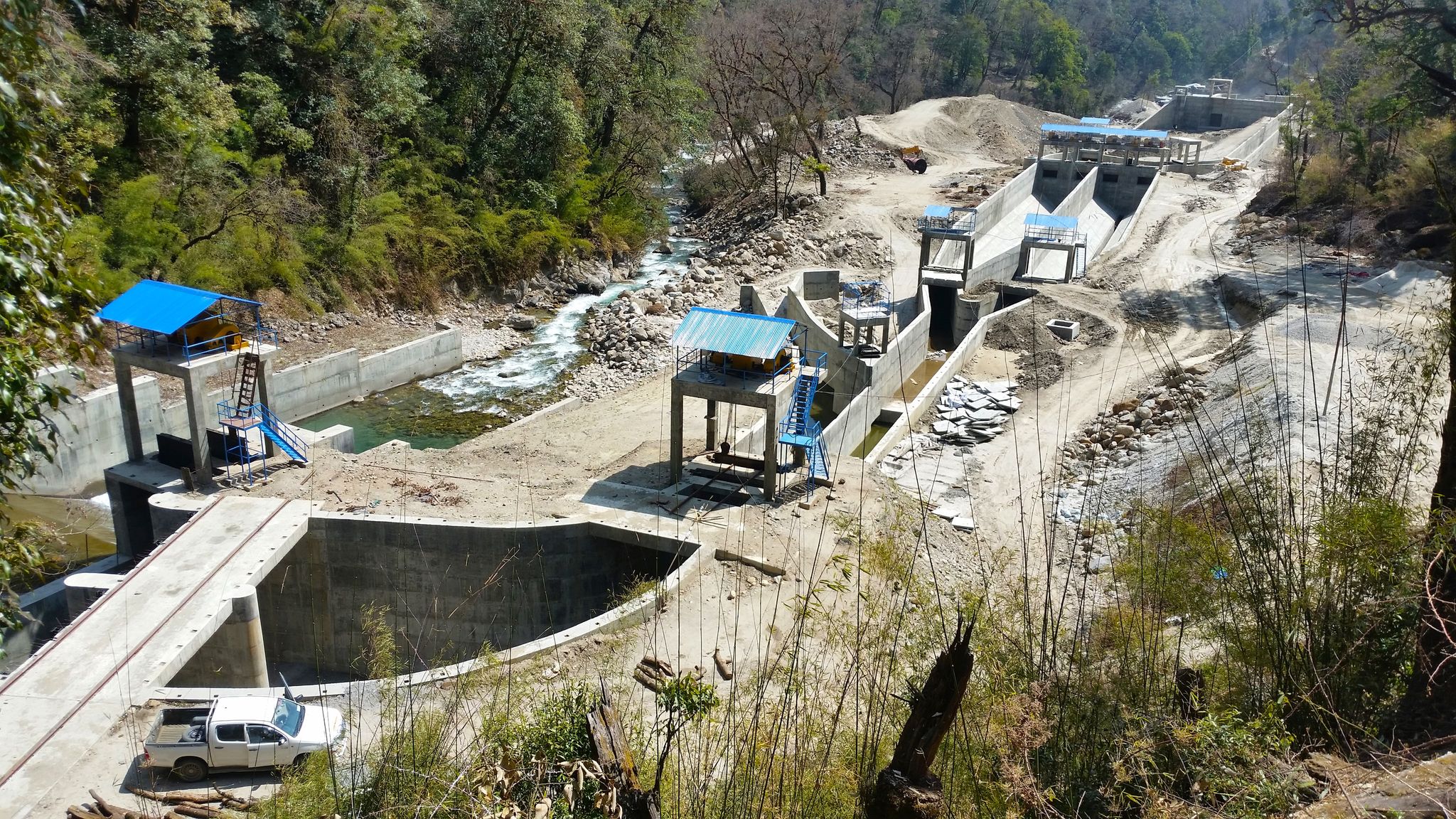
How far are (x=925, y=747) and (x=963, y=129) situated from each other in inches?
2574

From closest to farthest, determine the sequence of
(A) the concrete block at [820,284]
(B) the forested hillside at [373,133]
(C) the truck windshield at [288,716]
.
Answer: (C) the truck windshield at [288,716]
(B) the forested hillside at [373,133]
(A) the concrete block at [820,284]

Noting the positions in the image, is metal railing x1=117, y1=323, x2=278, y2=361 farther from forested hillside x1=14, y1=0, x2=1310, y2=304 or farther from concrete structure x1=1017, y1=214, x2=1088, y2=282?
concrete structure x1=1017, y1=214, x2=1088, y2=282

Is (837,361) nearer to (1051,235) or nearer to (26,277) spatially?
(1051,235)

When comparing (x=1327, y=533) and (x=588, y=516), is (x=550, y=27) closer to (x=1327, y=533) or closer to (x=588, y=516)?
(x=588, y=516)

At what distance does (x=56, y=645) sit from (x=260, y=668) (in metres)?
2.68

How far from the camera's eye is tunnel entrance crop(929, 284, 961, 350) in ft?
116

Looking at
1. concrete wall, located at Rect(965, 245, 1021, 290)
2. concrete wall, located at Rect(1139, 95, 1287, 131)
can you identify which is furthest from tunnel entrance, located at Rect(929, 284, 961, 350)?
concrete wall, located at Rect(1139, 95, 1287, 131)

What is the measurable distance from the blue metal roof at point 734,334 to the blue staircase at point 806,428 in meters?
0.91

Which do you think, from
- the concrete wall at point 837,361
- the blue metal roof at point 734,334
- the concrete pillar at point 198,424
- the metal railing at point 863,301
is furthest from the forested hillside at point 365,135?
the metal railing at point 863,301

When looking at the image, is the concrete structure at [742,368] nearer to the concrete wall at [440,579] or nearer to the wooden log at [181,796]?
the concrete wall at [440,579]

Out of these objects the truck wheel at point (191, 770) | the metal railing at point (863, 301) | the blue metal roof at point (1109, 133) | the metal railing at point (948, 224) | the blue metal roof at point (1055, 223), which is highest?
the blue metal roof at point (1109, 133)

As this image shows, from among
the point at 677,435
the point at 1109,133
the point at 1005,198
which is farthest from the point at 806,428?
the point at 1109,133

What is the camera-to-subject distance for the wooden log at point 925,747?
4852 mm

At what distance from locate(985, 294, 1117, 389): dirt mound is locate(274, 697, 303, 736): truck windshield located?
71.0ft
